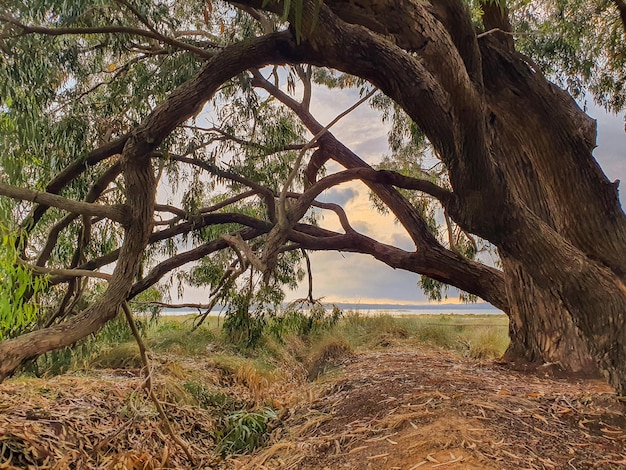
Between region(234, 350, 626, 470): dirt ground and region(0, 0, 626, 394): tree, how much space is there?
37 cm

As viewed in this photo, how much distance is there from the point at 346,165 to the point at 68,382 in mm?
3095

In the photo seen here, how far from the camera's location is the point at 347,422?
2.91 meters

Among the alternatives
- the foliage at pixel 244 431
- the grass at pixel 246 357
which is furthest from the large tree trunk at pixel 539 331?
the foliage at pixel 244 431

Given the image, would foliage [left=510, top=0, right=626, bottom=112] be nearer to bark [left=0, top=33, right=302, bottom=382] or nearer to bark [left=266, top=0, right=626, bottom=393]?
bark [left=266, top=0, right=626, bottom=393]

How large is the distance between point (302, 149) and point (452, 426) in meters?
2.27

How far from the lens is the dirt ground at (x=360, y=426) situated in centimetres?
223

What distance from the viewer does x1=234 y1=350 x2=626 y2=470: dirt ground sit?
2.18m

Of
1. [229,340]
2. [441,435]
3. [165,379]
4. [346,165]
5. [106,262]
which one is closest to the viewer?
[441,435]

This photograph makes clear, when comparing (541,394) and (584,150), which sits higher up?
(584,150)

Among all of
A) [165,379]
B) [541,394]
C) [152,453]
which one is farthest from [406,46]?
[165,379]

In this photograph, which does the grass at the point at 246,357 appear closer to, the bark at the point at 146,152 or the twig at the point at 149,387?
the twig at the point at 149,387

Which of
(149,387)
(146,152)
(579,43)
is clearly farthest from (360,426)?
(579,43)

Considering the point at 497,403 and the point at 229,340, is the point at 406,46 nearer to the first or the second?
the point at 497,403

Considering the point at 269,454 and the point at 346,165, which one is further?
the point at 346,165
